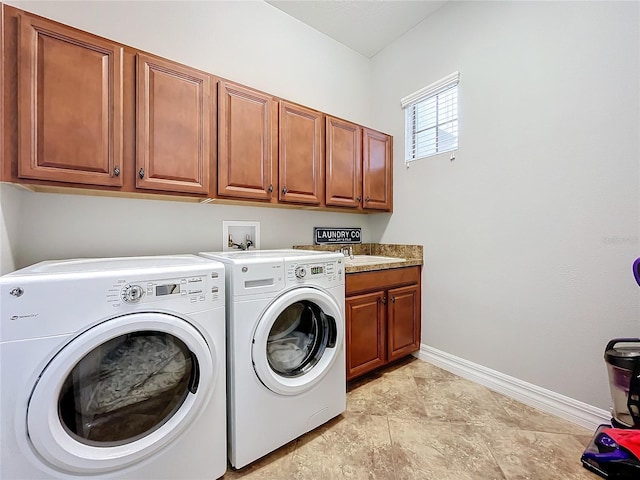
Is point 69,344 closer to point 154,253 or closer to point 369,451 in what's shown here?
point 154,253

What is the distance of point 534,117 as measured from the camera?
170cm

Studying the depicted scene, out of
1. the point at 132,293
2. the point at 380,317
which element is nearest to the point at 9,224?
the point at 132,293

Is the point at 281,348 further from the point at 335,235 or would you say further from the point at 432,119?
the point at 432,119

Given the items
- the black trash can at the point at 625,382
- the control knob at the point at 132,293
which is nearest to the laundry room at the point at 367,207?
the control knob at the point at 132,293

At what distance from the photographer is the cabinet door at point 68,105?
1.14 meters

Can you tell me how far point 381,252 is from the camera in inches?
107

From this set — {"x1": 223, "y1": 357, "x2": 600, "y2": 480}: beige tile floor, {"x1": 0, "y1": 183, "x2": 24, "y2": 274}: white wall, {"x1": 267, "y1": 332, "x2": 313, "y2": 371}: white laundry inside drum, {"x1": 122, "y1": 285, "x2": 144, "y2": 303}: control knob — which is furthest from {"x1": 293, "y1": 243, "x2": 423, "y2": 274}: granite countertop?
{"x1": 0, "y1": 183, "x2": 24, "y2": 274}: white wall

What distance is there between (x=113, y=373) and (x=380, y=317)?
5.30 ft

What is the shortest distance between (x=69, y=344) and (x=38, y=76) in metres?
1.17

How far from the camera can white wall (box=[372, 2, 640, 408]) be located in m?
1.41

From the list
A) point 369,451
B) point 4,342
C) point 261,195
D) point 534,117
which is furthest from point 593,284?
point 4,342

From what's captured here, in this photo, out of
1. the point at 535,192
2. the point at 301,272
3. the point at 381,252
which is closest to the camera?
the point at 301,272

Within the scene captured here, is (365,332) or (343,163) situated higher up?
(343,163)

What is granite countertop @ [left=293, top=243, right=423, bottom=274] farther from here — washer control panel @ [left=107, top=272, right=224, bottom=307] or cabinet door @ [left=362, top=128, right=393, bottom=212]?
washer control panel @ [left=107, top=272, right=224, bottom=307]
